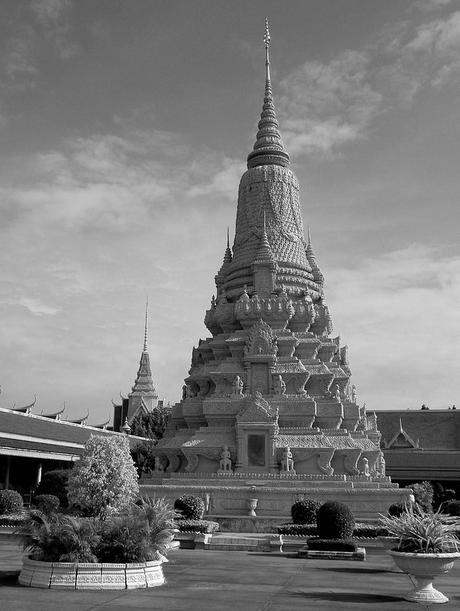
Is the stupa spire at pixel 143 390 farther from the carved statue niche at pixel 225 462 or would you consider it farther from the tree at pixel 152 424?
the carved statue niche at pixel 225 462

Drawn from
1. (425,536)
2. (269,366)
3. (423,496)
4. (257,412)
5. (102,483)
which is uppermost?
(269,366)

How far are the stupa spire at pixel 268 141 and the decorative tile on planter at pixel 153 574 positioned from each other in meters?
34.7

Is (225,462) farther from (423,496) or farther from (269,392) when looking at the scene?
(423,496)

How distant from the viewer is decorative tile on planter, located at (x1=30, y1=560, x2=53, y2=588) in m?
13.2

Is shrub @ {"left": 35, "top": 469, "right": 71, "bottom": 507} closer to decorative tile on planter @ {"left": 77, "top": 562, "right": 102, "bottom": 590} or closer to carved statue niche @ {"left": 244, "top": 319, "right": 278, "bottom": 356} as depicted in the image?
carved statue niche @ {"left": 244, "top": 319, "right": 278, "bottom": 356}

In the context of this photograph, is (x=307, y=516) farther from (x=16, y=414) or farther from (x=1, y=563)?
(x=16, y=414)

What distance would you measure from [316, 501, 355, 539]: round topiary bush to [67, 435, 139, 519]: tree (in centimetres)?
661

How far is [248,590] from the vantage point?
Answer: 1362 centimetres

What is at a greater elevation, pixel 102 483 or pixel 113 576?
pixel 102 483

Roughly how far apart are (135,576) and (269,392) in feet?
76.4

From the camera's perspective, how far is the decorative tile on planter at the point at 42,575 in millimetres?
13172

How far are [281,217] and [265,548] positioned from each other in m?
24.4

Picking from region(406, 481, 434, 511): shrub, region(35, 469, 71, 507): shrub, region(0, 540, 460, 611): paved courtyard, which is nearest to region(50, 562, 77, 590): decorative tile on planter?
region(0, 540, 460, 611): paved courtyard

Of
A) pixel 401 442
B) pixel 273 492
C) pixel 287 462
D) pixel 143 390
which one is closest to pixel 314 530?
pixel 273 492
